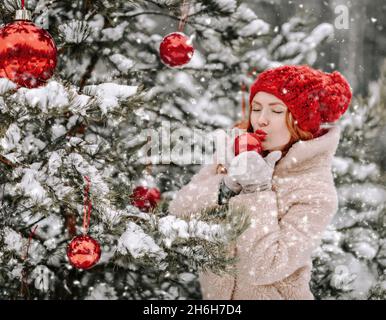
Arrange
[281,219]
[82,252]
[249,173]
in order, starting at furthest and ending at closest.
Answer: [281,219]
[249,173]
[82,252]

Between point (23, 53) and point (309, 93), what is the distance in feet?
3.51

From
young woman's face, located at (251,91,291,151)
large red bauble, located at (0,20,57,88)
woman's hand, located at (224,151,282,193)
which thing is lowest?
woman's hand, located at (224,151,282,193)

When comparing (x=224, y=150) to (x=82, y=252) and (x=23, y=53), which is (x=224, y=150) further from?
(x=23, y=53)

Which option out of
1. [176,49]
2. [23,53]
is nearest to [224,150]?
[176,49]

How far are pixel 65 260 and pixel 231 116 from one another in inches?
55.9

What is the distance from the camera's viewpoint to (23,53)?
1396 mm

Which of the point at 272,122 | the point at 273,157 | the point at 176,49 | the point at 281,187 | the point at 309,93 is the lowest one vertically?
the point at 281,187

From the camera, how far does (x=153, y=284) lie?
10.3 feet

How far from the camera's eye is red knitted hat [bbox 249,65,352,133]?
6.36 feet

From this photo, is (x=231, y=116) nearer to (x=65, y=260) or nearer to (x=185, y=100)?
(x=185, y=100)

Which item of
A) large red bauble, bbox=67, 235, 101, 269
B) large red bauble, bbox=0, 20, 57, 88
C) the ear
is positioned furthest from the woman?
large red bauble, bbox=0, 20, 57, 88

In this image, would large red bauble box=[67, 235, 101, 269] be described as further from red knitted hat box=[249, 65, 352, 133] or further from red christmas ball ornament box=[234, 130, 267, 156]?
red knitted hat box=[249, 65, 352, 133]

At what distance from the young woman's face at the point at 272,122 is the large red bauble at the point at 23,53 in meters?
0.90
